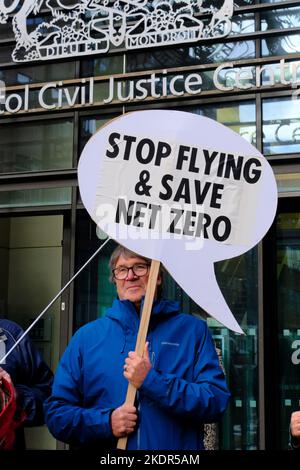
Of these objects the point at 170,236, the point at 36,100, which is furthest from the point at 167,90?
the point at 170,236

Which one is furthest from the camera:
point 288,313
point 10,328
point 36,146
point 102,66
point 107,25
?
point 36,146

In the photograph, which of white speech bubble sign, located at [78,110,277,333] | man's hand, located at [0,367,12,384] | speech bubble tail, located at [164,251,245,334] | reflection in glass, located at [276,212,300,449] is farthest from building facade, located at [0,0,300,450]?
man's hand, located at [0,367,12,384]

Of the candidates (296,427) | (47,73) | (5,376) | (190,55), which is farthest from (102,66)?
(296,427)

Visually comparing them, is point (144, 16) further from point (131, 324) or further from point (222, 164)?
point (131, 324)

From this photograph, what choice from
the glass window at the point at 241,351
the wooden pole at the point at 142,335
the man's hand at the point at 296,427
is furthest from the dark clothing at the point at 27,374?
the glass window at the point at 241,351

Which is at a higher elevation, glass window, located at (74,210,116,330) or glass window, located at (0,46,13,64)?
glass window, located at (0,46,13,64)

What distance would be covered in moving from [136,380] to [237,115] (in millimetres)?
2587

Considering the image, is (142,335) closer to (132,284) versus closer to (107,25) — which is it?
(132,284)

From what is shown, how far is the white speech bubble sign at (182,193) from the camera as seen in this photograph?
3.75 m

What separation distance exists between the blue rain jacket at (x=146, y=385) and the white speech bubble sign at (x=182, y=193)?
0.24 m

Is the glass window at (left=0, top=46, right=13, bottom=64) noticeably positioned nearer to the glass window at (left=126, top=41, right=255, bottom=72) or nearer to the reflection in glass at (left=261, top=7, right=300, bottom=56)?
the glass window at (left=126, top=41, right=255, bottom=72)

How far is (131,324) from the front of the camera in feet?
12.6

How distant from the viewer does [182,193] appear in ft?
12.5

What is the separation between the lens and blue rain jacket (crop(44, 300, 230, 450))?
3576 millimetres
